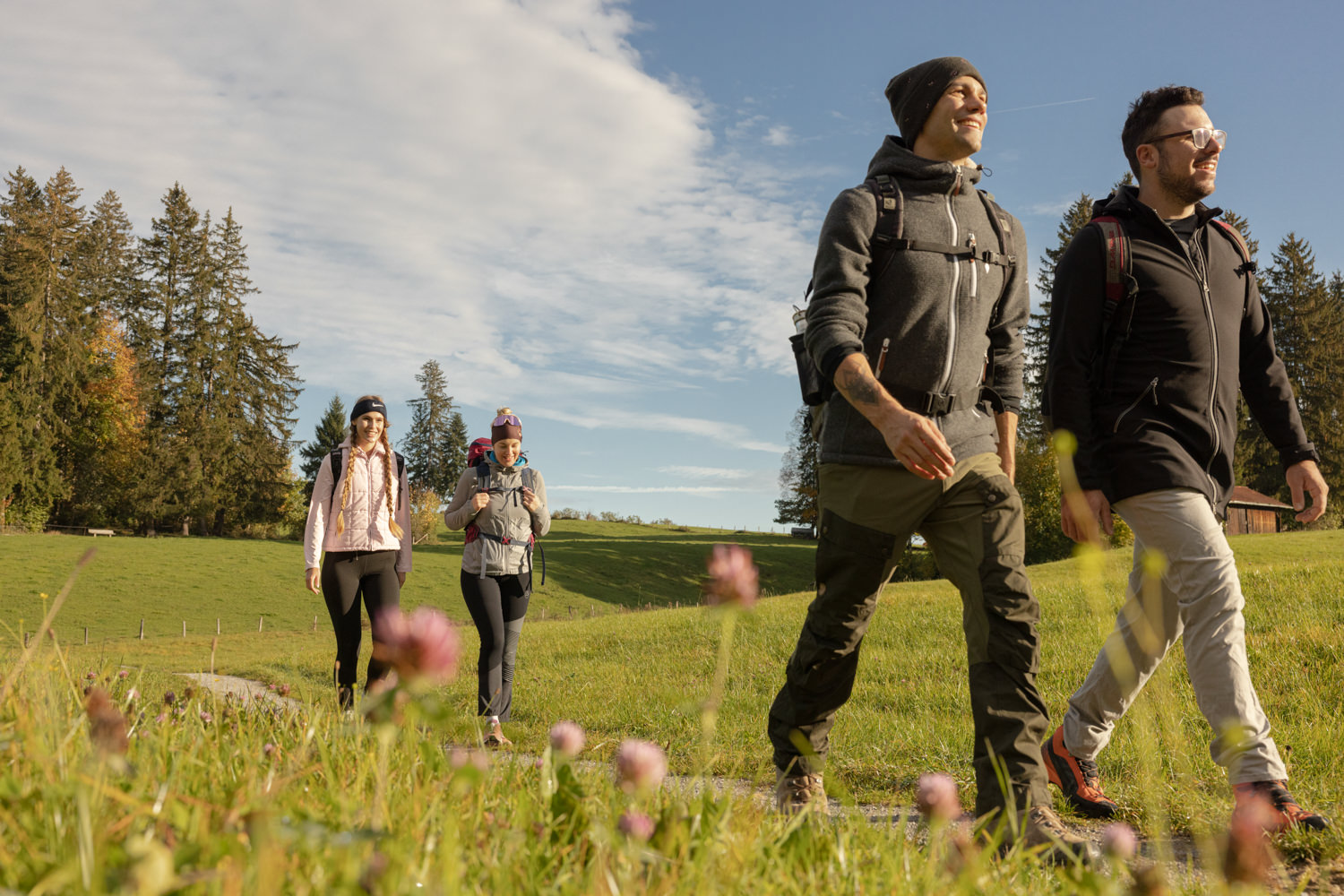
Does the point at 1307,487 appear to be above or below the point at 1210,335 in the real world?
below

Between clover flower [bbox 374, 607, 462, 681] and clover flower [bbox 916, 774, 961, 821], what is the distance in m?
1.13

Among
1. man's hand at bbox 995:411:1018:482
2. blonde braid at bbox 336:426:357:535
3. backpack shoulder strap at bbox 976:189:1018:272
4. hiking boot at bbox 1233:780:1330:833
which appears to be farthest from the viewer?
blonde braid at bbox 336:426:357:535

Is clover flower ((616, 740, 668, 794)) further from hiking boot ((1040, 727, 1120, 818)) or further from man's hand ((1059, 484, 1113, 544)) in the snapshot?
hiking boot ((1040, 727, 1120, 818))

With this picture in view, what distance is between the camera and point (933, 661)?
30.4ft

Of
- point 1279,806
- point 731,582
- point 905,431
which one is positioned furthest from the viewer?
point 1279,806

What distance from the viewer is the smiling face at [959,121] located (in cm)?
358

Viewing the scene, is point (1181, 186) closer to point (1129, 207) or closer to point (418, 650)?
point (1129, 207)

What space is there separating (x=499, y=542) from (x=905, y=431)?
4.64 meters

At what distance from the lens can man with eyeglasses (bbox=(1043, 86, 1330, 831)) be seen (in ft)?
11.5

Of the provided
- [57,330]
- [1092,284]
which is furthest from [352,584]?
[57,330]

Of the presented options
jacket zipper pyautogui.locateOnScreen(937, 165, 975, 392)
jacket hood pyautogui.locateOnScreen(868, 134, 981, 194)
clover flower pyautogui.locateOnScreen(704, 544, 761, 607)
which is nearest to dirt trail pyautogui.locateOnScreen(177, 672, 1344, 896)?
clover flower pyautogui.locateOnScreen(704, 544, 761, 607)

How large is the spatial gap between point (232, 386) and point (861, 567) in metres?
63.7

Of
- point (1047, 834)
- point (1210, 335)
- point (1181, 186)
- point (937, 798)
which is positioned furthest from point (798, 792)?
point (1181, 186)

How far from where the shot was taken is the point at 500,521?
7.00 m
